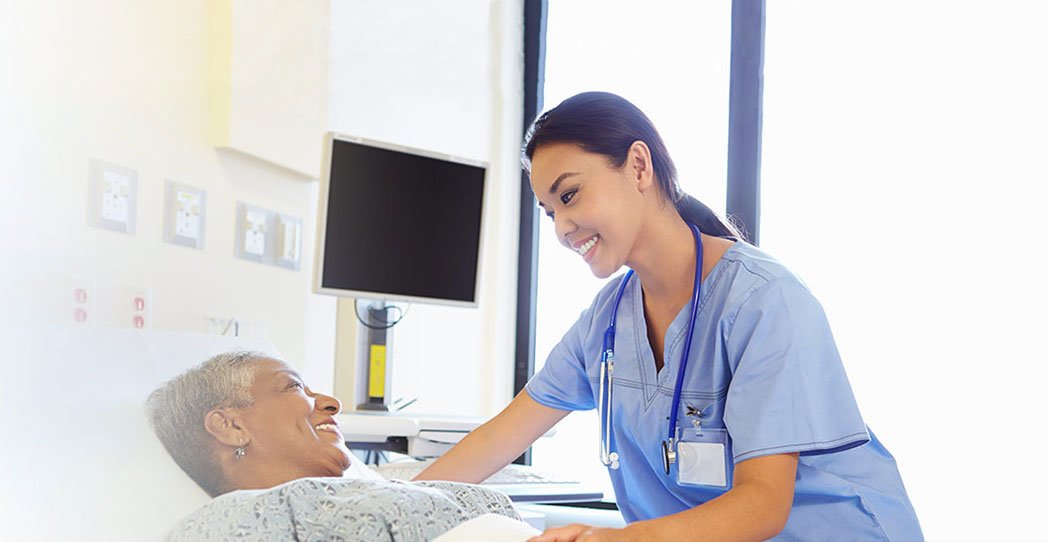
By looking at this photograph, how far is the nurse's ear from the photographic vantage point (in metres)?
1.51

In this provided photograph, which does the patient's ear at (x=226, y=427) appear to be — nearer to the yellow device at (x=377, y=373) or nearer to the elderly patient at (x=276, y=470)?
the elderly patient at (x=276, y=470)

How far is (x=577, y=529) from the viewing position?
3.71 feet

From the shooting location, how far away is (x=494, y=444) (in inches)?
64.7

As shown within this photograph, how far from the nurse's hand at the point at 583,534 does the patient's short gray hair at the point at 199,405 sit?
18.3 inches

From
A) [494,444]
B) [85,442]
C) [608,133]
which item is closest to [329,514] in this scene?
[85,442]

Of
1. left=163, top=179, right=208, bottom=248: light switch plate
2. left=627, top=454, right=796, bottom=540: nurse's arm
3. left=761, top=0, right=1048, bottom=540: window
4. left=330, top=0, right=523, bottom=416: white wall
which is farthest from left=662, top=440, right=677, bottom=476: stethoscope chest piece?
left=761, top=0, right=1048, bottom=540: window

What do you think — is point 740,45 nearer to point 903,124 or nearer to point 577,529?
point 903,124

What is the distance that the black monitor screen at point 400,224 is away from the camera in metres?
2.37

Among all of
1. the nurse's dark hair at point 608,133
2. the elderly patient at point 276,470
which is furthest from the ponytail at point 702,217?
the elderly patient at point 276,470

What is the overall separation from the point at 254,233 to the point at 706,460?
3.95 ft

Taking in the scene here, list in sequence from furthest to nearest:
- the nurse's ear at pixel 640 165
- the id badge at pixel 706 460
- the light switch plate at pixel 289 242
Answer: the light switch plate at pixel 289 242 → the nurse's ear at pixel 640 165 → the id badge at pixel 706 460

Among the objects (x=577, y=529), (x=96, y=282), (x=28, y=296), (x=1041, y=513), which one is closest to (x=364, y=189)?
(x=96, y=282)

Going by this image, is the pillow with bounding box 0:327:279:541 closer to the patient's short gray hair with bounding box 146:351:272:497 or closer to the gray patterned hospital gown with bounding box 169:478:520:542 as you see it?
the patient's short gray hair with bounding box 146:351:272:497

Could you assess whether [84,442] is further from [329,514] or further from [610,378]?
[610,378]
